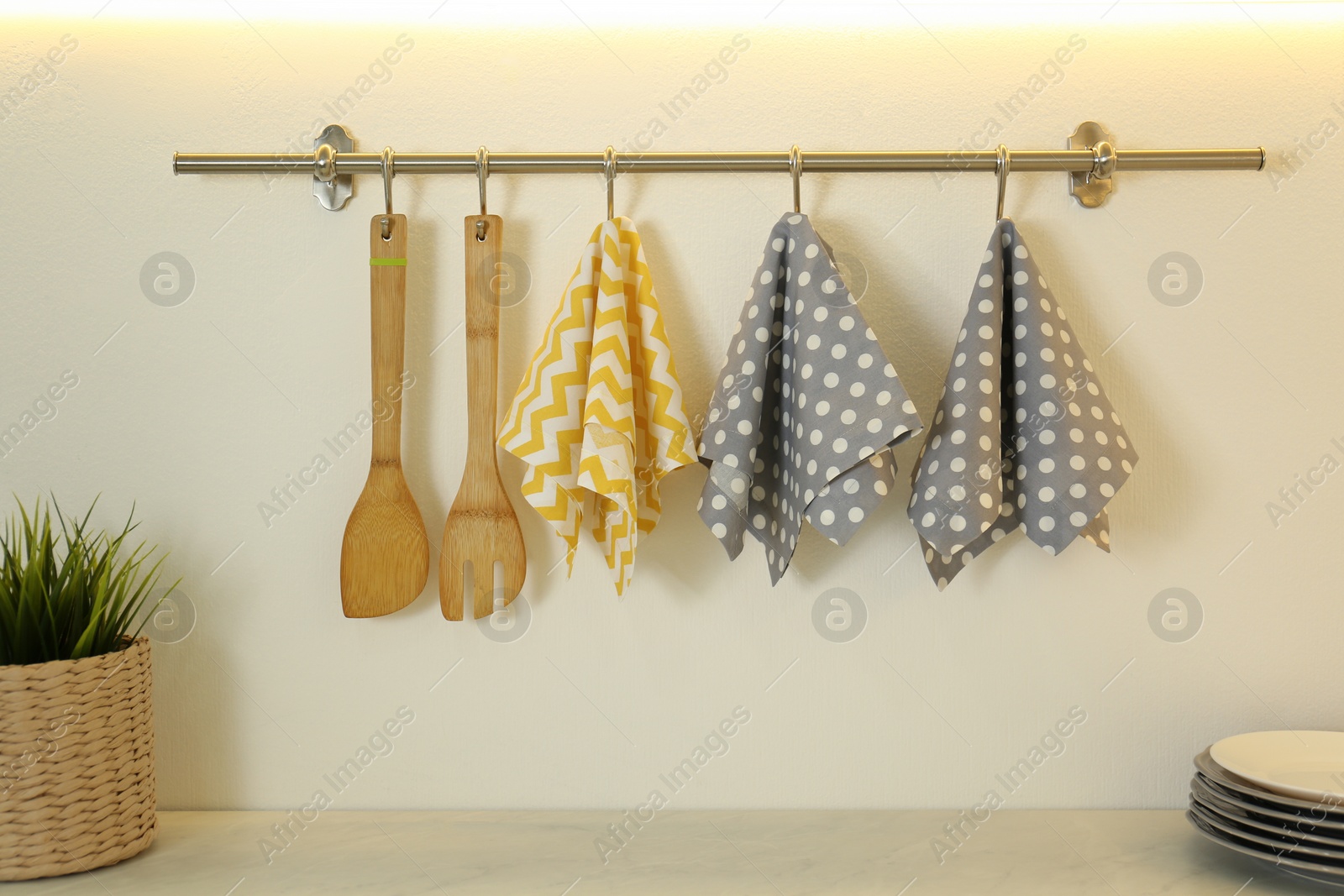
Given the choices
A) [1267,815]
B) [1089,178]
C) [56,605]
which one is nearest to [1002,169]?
[1089,178]

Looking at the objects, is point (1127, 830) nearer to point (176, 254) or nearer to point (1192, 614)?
point (1192, 614)

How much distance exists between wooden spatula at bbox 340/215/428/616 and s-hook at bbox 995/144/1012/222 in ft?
1.73

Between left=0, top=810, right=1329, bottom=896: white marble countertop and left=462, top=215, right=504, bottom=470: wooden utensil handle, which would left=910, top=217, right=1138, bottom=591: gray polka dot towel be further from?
left=462, top=215, right=504, bottom=470: wooden utensil handle

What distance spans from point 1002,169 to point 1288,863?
23.3 inches

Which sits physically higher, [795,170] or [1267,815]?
[795,170]

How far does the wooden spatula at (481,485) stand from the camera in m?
0.80

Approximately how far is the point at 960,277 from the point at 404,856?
27.5 inches

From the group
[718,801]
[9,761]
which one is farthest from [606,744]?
Answer: [9,761]

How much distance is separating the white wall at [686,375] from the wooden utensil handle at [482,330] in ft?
0.12

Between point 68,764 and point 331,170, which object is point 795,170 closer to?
point 331,170

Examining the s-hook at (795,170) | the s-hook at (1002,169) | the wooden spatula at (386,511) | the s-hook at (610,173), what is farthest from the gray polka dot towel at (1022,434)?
the wooden spatula at (386,511)

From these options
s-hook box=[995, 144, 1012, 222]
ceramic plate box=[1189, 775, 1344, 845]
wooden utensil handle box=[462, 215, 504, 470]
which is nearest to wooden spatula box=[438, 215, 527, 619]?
wooden utensil handle box=[462, 215, 504, 470]

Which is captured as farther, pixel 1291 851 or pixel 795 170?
pixel 795 170

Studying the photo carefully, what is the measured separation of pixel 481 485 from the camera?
0.80 m
